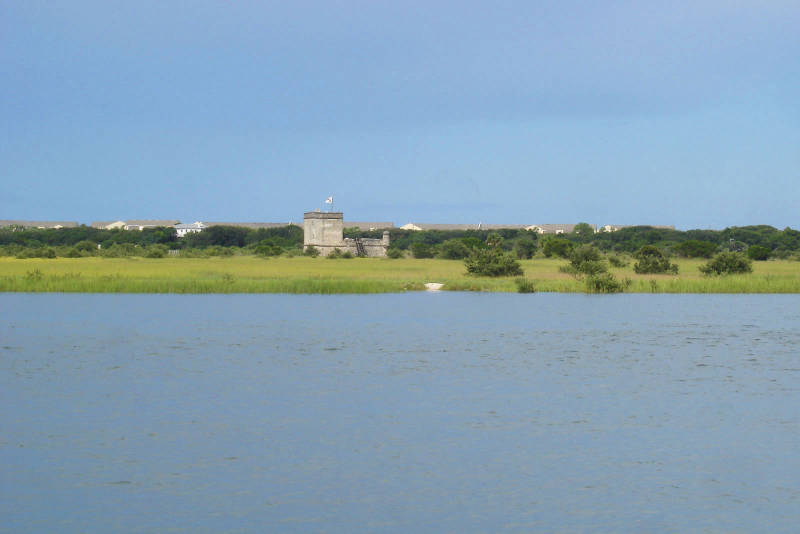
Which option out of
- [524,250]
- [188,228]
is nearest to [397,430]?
[524,250]

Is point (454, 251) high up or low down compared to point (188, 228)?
down

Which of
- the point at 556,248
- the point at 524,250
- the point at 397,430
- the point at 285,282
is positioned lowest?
the point at 397,430

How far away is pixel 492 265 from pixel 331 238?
1699 inches

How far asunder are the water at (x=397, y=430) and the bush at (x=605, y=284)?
52.1ft

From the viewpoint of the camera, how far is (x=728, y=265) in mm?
51250

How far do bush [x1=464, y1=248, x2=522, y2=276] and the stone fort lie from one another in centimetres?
4075

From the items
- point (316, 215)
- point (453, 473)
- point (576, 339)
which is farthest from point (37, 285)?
point (316, 215)

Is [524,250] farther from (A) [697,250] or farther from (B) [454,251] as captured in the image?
(A) [697,250]

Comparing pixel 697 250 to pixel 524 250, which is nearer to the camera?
pixel 697 250

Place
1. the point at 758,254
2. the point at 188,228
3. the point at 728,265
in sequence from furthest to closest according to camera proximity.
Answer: the point at 188,228
the point at 758,254
the point at 728,265

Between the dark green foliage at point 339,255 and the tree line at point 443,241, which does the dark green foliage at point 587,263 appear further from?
the dark green foliage at point 339,255

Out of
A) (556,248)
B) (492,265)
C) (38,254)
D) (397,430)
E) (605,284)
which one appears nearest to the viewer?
(397,430)

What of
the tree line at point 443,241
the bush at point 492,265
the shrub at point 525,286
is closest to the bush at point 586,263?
the bush at point 492,265

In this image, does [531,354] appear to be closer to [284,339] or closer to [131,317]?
[284,339]
